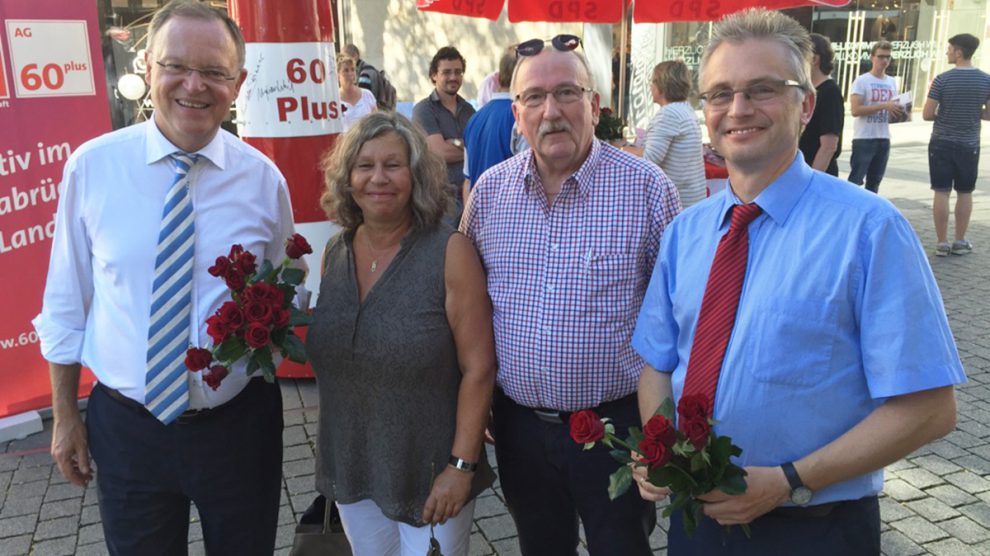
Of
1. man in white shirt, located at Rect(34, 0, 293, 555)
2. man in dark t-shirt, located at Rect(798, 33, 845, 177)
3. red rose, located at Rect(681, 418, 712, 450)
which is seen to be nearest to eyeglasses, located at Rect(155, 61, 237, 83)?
man in white shirt, located at Rect(34, 0, 293, 555)

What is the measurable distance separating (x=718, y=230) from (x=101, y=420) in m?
1.96

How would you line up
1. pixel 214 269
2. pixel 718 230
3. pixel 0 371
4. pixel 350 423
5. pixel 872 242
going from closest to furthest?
1. pixel 872 242
2. pixel 718 230
3. pixel 214 269
4. pixel 350 423
5. pixel 0 371

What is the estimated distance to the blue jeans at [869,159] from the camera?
9242 millimetres

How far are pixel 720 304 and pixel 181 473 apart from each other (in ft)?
5.55

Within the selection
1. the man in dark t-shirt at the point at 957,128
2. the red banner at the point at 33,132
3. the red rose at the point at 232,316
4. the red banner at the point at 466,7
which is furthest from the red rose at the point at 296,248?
the man in dark t-shirt at the point at 957,128

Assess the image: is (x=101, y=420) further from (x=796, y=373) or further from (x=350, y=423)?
(x=796, y=373)

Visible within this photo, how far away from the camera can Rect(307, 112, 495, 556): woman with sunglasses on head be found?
2373 mm

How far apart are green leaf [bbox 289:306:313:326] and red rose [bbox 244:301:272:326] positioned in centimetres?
13

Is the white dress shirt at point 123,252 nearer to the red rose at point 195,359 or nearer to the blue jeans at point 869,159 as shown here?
the red rose at point 195,359

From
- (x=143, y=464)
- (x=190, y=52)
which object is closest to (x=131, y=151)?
(x=190, y=52)

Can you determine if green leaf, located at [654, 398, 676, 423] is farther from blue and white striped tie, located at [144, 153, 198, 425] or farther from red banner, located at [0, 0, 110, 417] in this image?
red banner, located at [0, 0, 110, 417]

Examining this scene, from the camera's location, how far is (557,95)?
248cm

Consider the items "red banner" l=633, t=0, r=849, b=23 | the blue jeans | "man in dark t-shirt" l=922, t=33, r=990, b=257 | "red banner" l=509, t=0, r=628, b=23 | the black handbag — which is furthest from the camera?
the blue jeans

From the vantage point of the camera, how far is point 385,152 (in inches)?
94.3
